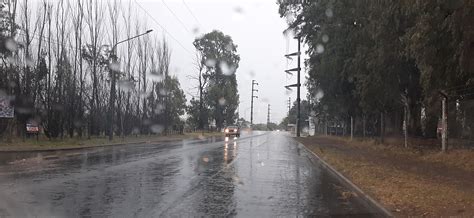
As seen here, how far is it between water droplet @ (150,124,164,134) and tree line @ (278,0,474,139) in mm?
25161

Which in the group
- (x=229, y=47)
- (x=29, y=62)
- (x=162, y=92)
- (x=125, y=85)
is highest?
(x=229, y=47)

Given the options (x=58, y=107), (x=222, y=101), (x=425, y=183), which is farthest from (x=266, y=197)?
(x=222, y=101)

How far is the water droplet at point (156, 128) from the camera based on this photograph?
209ft

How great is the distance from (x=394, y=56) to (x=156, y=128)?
147 ft

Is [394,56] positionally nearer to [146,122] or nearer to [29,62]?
[29,62]

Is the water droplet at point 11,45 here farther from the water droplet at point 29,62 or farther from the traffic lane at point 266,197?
the traffic lane at point 266,197

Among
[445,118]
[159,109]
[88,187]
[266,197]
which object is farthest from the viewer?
[159,109]

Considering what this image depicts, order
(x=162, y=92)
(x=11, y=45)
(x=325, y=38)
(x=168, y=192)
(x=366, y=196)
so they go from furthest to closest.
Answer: (x=162, y=92)
(x=11, y=45)
(x=325, y=38)
(x=168, y=192)
(x=366, y=196)

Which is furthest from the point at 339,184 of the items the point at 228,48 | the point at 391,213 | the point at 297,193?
the point at 228,48

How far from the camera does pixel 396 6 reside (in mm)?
16297

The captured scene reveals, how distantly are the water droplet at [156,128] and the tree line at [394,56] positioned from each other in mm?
25161

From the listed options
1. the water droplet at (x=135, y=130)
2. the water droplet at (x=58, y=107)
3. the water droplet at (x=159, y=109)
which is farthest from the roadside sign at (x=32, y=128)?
the water droplet at (x=159, y=109)

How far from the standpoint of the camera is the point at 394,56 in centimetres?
2411

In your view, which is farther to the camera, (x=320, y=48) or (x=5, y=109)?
(x=320, y=48)
